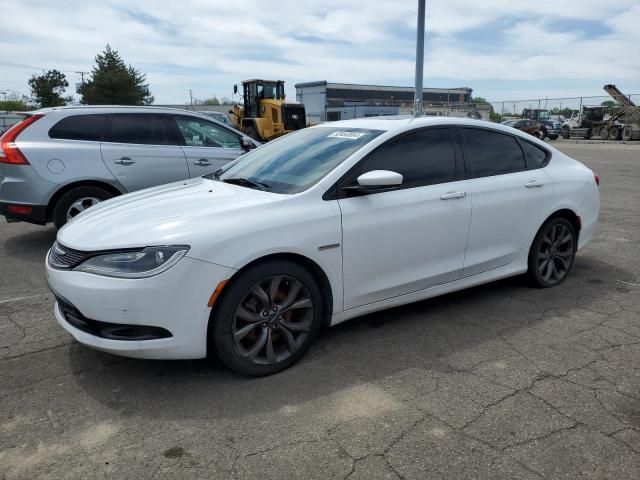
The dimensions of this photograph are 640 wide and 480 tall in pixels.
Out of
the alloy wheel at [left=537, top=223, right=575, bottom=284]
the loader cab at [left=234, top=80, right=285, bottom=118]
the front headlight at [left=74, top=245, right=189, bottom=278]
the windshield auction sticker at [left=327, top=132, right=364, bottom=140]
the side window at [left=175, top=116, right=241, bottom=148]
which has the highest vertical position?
the loader cab at [left=234, top=80, right=285, bottom=118]

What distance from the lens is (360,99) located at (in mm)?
75125

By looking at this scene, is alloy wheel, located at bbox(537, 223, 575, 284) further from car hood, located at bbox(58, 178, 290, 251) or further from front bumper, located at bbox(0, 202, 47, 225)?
front bumper, located at bbox(0, 202, 47, 225)

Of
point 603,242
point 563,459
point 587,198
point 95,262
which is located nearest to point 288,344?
point 95,262

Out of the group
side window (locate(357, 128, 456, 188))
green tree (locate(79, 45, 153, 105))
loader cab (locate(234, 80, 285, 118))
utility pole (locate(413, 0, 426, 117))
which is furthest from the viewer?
green tree (locate(79, 45, 153, 105))

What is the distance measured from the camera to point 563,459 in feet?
8.28

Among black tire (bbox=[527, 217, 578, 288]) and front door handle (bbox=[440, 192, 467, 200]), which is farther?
black tire (bbox=[527, 217, 578, 288])

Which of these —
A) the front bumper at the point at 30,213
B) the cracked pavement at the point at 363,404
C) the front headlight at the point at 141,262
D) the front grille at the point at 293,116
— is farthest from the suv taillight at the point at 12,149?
the front grille at the point at 293,116

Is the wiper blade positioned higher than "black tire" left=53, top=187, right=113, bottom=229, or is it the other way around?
the wiper blade

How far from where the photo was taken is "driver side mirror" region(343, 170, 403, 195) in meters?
3.50

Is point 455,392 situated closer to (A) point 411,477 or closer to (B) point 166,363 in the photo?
(A) point 411,477

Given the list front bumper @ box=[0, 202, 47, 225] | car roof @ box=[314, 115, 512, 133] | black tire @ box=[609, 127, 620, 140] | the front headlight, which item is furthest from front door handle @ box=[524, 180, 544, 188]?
black tire @ box=[609, 127, 620, 140]

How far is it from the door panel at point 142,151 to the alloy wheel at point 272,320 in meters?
4.06

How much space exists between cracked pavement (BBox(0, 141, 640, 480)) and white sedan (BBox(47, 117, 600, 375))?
0.96ft

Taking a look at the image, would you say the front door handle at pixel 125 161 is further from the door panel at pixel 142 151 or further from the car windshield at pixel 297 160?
the car windshield at pixel 297 160
